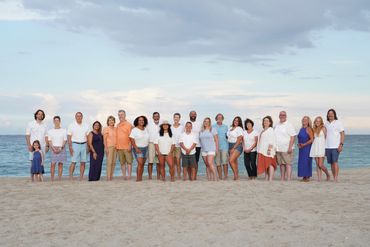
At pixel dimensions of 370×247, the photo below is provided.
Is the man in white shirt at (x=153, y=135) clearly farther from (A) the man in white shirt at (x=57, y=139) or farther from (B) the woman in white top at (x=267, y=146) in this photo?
(B) the woman in white top at (x=267, y=146)

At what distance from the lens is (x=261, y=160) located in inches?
478

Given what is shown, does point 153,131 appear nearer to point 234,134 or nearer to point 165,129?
point 165,129

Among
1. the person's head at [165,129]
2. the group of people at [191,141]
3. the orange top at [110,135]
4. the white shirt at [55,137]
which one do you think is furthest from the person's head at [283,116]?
the white shirt at [55,137]

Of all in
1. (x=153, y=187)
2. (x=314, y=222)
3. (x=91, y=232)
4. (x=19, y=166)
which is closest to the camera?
(x=91, y=232)

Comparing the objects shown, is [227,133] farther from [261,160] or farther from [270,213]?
[270,213]

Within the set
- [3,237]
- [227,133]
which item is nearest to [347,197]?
[227,133]

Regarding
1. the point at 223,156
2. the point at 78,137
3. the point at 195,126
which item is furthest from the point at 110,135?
the point at 223,156

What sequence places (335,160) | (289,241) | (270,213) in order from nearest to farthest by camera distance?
(289,241) < (270,213) < (335,160)

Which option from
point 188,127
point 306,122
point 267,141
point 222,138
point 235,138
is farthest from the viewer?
point 222,138

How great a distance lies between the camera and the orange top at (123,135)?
12.3 meters

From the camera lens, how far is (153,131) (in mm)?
12172

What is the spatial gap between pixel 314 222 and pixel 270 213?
89cm

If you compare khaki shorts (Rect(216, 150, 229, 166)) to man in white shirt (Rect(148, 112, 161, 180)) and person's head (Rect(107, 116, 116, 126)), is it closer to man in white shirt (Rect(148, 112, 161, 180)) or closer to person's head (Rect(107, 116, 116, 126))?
man in white shirt (Rect(148, 112, 161, 180))

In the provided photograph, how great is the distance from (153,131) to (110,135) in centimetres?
115
